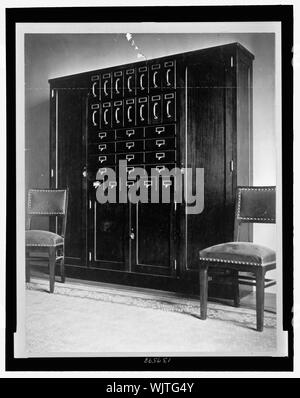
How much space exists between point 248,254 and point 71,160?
1915 mm

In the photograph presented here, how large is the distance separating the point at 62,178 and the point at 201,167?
4.45ft

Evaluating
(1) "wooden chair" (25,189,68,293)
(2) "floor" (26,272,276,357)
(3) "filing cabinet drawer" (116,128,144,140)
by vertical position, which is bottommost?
A: (2) "floor" (26,272,276,357)

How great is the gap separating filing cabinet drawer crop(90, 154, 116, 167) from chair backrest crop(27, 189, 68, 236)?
35 centimetres

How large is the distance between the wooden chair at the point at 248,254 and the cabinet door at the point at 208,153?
149 millimetres

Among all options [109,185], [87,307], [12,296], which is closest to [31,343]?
[12,296]

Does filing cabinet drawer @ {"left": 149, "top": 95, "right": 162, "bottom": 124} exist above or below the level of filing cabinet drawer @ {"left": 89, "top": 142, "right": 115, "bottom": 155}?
above

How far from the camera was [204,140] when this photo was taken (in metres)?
2.99

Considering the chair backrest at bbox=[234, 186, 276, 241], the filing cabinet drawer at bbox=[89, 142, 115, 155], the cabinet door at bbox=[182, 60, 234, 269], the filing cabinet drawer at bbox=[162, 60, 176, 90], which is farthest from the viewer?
the filing cabinet drawer at bbox=[89, 142, 115, 155]

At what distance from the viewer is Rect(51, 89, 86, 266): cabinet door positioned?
11.7ft

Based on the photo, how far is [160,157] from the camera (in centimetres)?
316

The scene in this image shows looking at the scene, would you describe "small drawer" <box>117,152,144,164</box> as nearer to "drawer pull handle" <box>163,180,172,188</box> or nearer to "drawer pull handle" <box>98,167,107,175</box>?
"drawer pull handle" <box>98,167,107,175</box>

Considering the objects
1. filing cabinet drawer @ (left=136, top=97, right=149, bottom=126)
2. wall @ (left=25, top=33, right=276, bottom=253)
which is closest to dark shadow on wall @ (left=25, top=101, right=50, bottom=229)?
wall @ (left=25, top=33, right=276, bottom=253)
